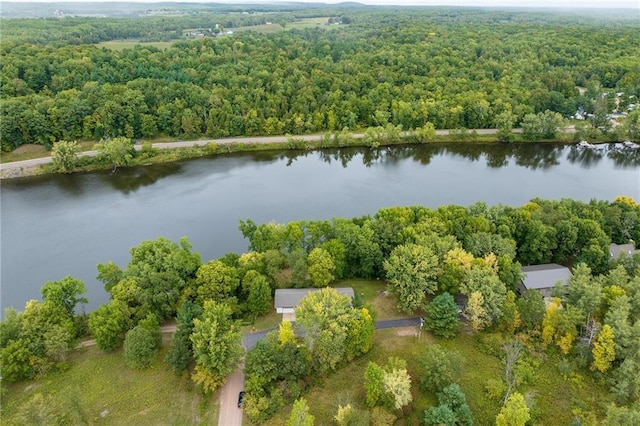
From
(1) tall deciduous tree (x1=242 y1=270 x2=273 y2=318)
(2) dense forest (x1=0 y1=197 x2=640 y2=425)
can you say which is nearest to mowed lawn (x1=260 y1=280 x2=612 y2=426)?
(2) dense forest (x1=0 y1=197 x2=640 y2=425)

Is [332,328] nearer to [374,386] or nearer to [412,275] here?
[374,386]

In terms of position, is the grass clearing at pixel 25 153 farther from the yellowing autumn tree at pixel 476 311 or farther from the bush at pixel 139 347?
the yellowing autumn tree at pixel 476 311

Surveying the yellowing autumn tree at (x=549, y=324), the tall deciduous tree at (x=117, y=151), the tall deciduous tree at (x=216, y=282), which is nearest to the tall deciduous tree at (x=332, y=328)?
the tall deciduous tree at (x=216, y=282)

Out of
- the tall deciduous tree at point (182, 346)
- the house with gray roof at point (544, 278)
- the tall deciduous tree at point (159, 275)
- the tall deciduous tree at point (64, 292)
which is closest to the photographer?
the tall deciduous tree at point (182, 346)

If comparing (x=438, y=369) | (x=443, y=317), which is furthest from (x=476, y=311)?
(x=438, y=369)

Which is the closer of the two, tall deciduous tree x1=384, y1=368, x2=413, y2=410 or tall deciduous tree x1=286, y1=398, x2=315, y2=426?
tall deciduous tree x1=286, y1=398, x2=315, y2=426

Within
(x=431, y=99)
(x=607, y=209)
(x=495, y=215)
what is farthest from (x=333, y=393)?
(x=431, y=99)

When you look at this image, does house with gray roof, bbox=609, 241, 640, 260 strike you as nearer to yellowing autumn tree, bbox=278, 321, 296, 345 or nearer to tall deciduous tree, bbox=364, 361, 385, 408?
tall deciduous tree, bbox=364, 361, 385, 408
